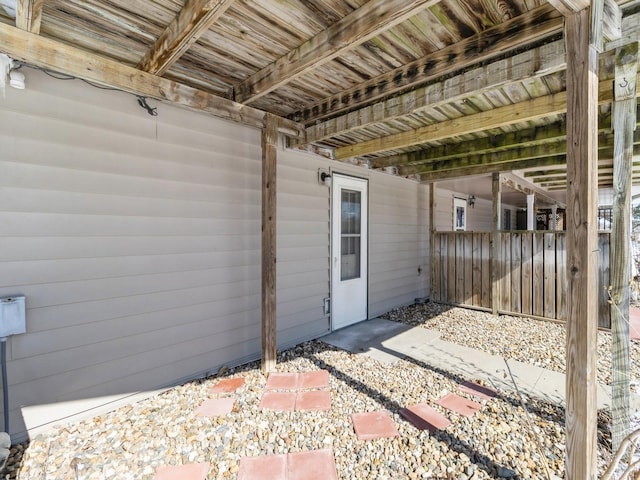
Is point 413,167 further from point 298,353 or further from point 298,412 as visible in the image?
point 298,412

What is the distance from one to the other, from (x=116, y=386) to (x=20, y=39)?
2660 mm

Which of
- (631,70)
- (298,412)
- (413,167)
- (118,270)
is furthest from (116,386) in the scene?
(413,167)

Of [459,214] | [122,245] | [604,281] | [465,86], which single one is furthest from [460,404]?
[459,214]

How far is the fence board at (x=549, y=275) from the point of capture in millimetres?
5184

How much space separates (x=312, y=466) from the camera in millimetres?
1970

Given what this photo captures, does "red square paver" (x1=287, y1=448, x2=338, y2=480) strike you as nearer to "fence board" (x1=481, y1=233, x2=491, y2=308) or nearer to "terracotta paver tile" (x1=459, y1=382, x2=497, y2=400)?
"terracotta paver tile" (x1=459, y1=382, x2=497, y2=400)

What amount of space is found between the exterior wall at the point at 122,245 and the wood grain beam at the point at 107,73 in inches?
10.5

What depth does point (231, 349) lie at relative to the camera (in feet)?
11.2

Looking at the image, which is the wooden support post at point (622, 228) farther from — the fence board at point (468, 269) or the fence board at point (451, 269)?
the fence board at point (451, 269)

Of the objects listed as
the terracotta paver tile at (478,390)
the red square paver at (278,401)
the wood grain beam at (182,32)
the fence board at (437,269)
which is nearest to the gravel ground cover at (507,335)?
the fence board at (437,269)

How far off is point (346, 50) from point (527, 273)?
5214 millimetres

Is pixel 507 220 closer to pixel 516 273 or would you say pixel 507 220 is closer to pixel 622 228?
pixel 516 273

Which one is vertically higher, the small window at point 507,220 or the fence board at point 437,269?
the small window at point 507,220

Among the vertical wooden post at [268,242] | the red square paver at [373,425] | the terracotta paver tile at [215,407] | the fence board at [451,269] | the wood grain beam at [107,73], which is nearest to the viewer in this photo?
the wood grain beam at [107,73]
